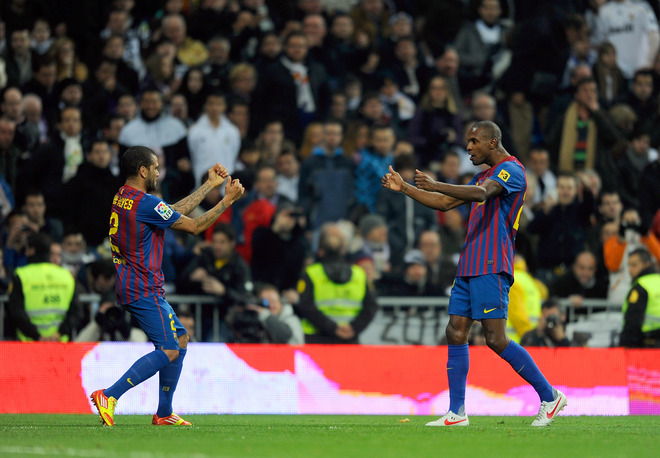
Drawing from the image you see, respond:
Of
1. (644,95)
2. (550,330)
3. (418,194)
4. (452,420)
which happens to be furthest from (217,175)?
(644,95)

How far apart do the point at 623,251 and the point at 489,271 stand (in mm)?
6471

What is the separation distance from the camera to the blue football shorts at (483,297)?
8.50m

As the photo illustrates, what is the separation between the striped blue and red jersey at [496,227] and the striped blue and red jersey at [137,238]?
216 centimetres

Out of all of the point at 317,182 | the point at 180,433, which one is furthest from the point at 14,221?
the point at 180,433

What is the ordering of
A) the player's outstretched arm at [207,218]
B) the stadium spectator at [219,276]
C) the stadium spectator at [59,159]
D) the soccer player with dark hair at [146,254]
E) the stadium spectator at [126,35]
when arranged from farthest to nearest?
1. the stadium spectator at [126,35]
2. the stadium spectator at [59,159]
3. the stadium spectator at [219,276]
4. the soccer player with dark hair at [146,254]
5. the player's outstretched arm at [207,218]

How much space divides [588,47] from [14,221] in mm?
9211

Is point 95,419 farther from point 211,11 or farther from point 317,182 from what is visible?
point 211,11

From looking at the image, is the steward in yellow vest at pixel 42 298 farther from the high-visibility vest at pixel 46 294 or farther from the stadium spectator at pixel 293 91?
the stadium spectator at pixel 293 91

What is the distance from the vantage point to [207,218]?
8336mm

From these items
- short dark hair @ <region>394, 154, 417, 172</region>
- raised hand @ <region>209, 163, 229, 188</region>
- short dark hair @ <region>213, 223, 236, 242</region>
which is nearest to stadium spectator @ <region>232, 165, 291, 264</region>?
short dark hair @ <region>213, 223, 236, 242</region>

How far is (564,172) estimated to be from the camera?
51.2ft

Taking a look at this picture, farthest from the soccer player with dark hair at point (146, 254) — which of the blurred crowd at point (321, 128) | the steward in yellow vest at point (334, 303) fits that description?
the steward in yellow vest at point (334, 303)

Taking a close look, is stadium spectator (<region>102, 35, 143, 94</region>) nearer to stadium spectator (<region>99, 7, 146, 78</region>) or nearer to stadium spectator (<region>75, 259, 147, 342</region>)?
stadium spectator (<region>99, 7, 146, 78</region>)

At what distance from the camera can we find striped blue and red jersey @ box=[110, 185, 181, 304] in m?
8.46
